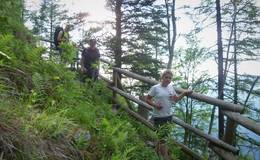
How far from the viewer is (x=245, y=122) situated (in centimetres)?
409

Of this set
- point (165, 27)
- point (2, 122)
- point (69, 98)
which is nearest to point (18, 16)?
point (69, 98)

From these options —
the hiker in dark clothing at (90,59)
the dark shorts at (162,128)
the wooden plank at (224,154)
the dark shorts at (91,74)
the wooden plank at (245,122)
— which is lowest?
the wooden plank at (224,154)

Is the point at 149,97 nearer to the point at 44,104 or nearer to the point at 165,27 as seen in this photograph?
the point at 44,104

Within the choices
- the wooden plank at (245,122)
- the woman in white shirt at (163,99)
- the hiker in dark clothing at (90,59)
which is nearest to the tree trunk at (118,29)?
the hiker in dark clothing at (90,59)

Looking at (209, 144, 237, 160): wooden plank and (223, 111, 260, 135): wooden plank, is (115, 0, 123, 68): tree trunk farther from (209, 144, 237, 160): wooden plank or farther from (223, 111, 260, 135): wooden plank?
(223, 111, 260, 135): wooden plank

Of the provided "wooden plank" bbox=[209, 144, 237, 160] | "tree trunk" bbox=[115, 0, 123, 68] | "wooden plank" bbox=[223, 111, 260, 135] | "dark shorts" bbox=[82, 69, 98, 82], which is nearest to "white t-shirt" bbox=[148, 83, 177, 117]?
"wooden plank" bbox=[209, 144, 237, 160]

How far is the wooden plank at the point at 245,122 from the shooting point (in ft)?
12.6

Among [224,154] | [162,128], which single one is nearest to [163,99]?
[162,128]

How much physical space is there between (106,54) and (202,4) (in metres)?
6.63

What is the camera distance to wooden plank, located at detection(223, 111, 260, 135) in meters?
3.84

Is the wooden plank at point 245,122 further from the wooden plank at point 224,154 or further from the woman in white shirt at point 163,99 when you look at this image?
the woman in white shirt at point 163,99

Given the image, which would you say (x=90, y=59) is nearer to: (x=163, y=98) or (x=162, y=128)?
(x=163, y=98)

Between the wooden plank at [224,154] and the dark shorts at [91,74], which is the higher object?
the dark shorts at [91,74]

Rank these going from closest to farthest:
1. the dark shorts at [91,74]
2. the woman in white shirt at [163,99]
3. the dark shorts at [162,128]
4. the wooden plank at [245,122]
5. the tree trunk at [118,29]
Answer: the wooden plank at [245,122]
the dark shorts at [162,128]
the woman in white shirt at [163,99]
the dark shorts at [91,74]
the tree trunk at [118,29]
